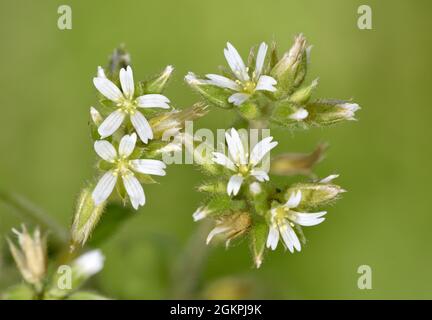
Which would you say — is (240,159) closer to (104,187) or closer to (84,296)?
(104,187)

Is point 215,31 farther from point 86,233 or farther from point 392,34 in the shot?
point 86,233

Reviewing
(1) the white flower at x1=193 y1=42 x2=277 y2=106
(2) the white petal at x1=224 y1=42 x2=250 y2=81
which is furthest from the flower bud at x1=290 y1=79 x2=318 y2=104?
(2) the white petal at x1=224 y1=42 x2=250 y2=81

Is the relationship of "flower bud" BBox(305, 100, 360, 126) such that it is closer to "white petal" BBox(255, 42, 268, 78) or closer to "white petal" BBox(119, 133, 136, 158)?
"white petal" BBox(255, 42, 268, 78)

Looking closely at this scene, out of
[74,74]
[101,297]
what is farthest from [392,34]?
[101,297]

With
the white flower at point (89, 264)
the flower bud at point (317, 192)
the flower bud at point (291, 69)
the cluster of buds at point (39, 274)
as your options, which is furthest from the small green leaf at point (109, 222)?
the flower bud at point (291, 69)

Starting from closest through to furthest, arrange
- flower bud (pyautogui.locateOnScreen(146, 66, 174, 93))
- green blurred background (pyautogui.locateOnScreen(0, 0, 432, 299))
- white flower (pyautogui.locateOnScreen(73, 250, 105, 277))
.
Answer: flower bud (pyautogui.locateOnScreen(146, 66, 174, 93)) → white flower (pyautogui.locateOnScreen(73, 250, 105, 277)) → green blurred background (pyautogui.locateOnScreen(0, 0, 432, 299))

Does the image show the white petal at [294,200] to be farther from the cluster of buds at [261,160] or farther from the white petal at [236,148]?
the white petal at [236,148]
